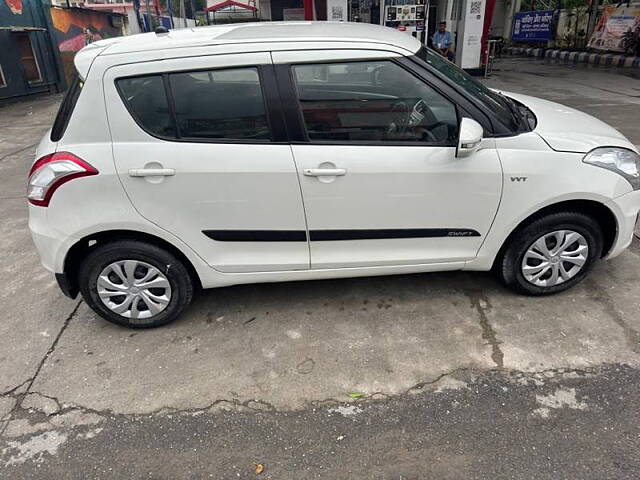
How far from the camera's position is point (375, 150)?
2629 millimetres

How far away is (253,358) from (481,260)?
1.57 m

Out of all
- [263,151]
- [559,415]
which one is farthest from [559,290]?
[263,151]

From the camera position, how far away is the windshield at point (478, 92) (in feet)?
9.05

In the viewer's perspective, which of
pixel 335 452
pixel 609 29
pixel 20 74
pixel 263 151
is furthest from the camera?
pixel 609 29

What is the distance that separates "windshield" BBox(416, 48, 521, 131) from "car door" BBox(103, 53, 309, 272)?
1.03 m

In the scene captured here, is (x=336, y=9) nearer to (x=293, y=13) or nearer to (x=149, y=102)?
(x=293, y=13)

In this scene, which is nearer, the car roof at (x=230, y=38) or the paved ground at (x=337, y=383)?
the paved ground at (x=337, y=383)

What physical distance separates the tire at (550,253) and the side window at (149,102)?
2.25 m

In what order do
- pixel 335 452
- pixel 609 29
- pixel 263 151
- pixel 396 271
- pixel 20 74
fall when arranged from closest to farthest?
pixel 335 452 < pixel 263 151 < pixel 396 271 < pixel 20 74 < pixel 609 29

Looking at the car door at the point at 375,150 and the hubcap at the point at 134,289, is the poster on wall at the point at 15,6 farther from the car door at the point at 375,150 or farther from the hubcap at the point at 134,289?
the car door at the point at 375,150

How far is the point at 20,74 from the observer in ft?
42.8

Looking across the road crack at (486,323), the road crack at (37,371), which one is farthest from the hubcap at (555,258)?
the road crack at (37,371)

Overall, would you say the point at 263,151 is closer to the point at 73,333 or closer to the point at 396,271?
the point at 396,271

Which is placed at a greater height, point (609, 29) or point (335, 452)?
point (609, 29)
